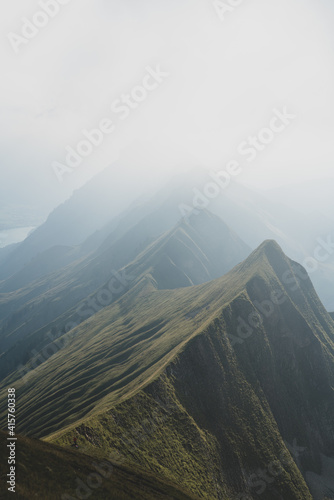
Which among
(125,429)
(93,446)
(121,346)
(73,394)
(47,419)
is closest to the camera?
(93,446)

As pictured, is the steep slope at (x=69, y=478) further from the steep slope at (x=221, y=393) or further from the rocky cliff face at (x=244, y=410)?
the steep slope at (x=221, y=393)

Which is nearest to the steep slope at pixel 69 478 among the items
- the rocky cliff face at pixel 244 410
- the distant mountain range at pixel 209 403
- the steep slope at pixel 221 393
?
the distant mountain range at pixel 209 403

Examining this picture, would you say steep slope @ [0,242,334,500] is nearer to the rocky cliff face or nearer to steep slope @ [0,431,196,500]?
the rocky cliff face

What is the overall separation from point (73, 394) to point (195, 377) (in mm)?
71016

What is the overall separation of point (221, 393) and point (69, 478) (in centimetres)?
7775

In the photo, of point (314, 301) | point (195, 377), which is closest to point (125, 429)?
point (195, 377)

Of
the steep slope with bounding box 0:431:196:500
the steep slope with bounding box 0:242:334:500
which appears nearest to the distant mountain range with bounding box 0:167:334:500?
the steep slope with bounding box 0:431:196:500

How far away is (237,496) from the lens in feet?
284

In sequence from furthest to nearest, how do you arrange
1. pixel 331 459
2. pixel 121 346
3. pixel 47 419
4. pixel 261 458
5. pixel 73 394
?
pixel 121 346, pixel 73 394, pixel 47 419, pixel 331 459, pixel 261 458

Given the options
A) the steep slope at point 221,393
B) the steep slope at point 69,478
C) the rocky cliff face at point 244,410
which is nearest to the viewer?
the steep slope at point 69,478

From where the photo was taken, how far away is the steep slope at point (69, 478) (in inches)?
1455

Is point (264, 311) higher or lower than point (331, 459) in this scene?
higher

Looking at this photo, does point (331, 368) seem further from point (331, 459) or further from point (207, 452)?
point (207, 452)

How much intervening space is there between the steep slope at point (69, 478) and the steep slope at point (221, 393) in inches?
519
